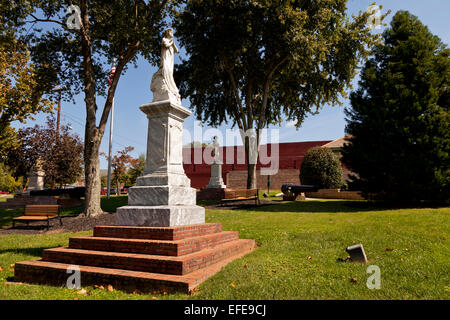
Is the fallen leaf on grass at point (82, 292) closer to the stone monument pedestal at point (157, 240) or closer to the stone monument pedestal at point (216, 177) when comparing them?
the stone monument pedestal at point (157, 240)

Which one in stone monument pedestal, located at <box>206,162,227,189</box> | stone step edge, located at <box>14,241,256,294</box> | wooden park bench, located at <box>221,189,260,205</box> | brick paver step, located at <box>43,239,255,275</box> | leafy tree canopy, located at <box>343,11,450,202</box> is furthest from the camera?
stone monument pedestal, located at <box>206,162,227,189</box>

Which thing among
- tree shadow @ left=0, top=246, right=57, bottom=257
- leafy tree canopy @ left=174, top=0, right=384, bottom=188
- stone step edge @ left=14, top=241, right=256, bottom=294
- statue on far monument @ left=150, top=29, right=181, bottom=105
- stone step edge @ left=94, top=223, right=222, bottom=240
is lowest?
tree shadow @ left=0, top=246, right=57, bottom=257

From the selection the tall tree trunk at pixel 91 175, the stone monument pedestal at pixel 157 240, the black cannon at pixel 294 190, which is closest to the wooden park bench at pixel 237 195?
the black cannon at pixel 294 190

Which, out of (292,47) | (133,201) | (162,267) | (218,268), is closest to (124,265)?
Answer: (162,267)

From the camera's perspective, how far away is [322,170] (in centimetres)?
1998

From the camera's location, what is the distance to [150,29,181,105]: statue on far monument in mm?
6902

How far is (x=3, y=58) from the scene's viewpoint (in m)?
15.8

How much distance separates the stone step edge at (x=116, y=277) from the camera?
3863mm

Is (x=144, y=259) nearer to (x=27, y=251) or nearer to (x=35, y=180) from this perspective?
(x=27, y=251)

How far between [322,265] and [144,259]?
288 cm

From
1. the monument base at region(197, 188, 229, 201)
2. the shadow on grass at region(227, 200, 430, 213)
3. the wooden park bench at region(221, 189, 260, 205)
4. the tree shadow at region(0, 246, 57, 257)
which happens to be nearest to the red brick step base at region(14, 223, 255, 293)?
the tree shadow at region(0, 246, 57, 257)

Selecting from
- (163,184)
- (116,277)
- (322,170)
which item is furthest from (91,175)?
(322,170)

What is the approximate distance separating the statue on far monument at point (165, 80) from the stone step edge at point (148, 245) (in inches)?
134

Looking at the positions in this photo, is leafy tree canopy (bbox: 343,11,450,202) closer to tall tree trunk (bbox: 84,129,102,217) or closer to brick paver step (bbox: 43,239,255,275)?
brick paver step (bbox: 43,239,255,275)
